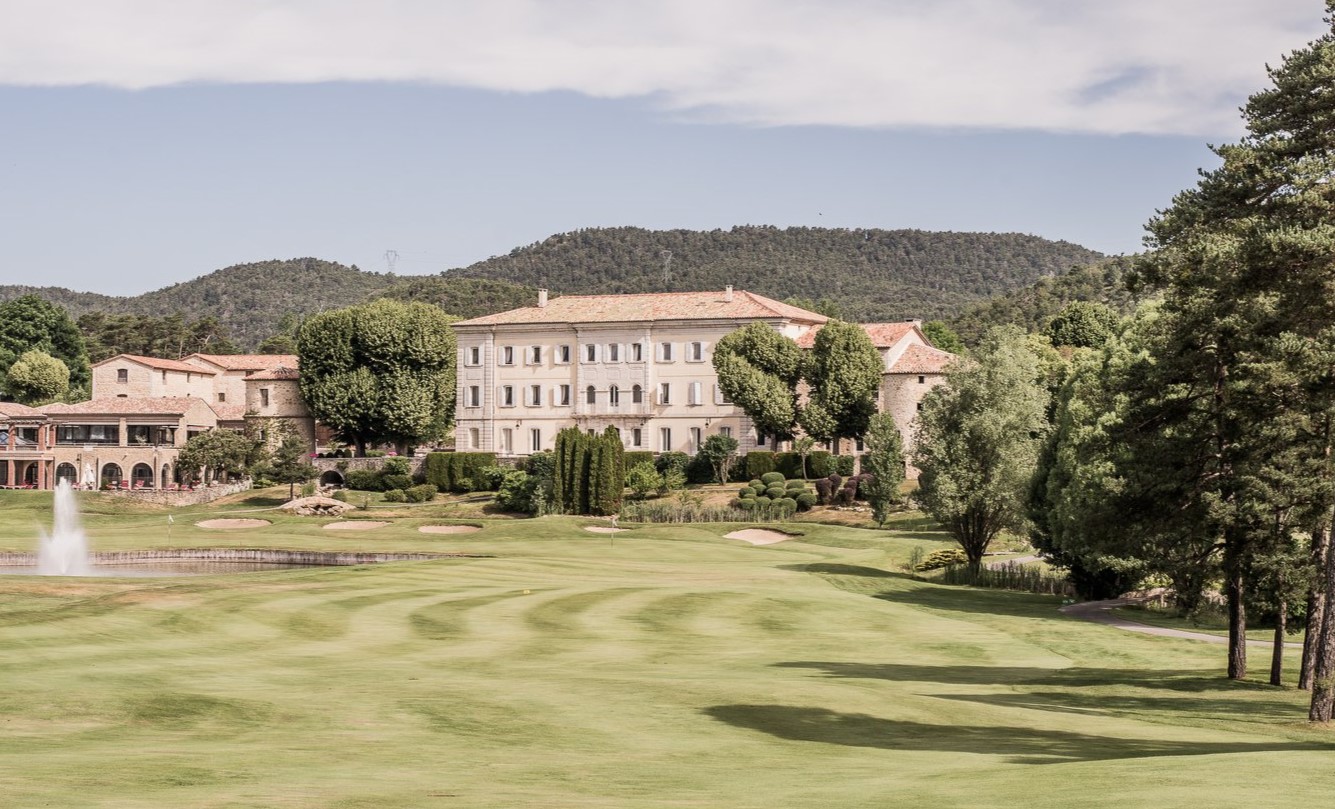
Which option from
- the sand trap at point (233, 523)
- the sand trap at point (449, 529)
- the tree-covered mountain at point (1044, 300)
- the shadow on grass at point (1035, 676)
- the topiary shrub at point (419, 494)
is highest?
the tree-covered mountain at point (1044, 300)

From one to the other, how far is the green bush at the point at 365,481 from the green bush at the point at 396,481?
49 centimetres

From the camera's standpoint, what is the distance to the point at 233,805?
47.5 ft

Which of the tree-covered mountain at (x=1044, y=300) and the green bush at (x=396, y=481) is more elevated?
the tree-covered mountain at (x=1044, y=300)

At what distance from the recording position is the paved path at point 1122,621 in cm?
3800

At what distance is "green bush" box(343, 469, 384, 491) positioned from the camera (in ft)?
325

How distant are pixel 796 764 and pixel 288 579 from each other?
27.2 meters

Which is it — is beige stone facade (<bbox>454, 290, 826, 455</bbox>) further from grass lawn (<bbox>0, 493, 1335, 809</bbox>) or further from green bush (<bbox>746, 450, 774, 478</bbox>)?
grass lawn (<bbox>0, 493, 1335, 809</bbox>)

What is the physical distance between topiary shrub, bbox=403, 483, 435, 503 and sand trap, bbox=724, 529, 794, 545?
28.8 m

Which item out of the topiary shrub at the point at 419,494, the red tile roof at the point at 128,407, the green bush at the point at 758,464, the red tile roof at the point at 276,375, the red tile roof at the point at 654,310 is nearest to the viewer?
the topiary shrub at the point at 419,494

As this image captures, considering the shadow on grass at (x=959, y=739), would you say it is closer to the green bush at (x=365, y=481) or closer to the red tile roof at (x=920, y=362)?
the red tile roof at (x=920, y=362)

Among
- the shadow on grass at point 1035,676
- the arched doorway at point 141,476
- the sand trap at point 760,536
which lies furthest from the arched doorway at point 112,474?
the shadow on grass at point 1035,676

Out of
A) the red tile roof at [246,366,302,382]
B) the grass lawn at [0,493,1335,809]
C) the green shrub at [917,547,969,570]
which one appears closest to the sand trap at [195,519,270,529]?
the grass lawn at [0,493,1335,809]

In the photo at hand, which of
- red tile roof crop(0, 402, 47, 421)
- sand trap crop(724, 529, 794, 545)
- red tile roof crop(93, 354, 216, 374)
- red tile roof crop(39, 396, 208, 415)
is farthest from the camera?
red tile roof crop(93, 354, 216, 374)

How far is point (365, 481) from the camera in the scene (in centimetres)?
9906
